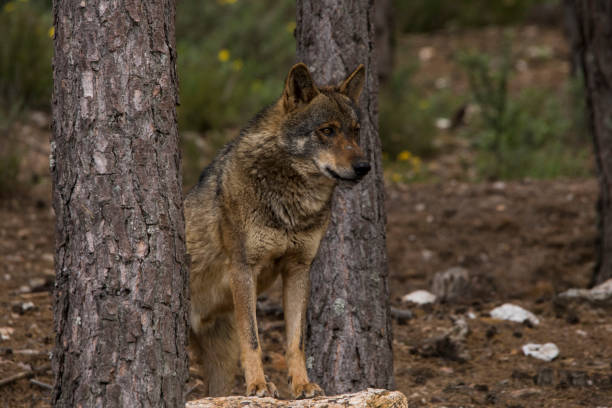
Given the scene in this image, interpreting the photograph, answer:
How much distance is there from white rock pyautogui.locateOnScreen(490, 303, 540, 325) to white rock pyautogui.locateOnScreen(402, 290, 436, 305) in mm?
646

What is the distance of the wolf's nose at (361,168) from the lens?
4.16 meters

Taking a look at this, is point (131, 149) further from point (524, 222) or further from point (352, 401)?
point (524, 222)

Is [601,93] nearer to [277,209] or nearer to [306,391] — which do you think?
[277,209]

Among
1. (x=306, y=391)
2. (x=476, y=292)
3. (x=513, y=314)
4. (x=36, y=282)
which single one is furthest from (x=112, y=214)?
(x=476, y=292)

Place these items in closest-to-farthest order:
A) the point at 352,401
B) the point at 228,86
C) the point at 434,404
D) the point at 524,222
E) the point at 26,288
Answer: the point at 352,401 → the point at 434,404 → the point at 26,288 → the point at 524,222 → the point at 228,86

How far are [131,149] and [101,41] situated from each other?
0.47 m

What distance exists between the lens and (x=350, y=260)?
4.79 metres

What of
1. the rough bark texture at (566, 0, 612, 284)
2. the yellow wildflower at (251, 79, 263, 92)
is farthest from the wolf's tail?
the yellow wildflower at (251, 79, 263, 92)

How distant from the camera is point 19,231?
8.03 m

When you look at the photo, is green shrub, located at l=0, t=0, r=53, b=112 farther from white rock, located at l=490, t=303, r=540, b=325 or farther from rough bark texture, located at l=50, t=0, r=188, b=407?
rough bark texture, located at l=50, t=0, r=188, b=407

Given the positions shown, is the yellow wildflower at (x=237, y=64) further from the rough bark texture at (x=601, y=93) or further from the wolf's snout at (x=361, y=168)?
the wolf's snout at (x=361, y=168)

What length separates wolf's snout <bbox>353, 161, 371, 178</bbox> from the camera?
164 inches

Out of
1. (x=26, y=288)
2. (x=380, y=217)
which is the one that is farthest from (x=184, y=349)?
(x=26, y=288)

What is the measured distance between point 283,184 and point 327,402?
1341 mm
